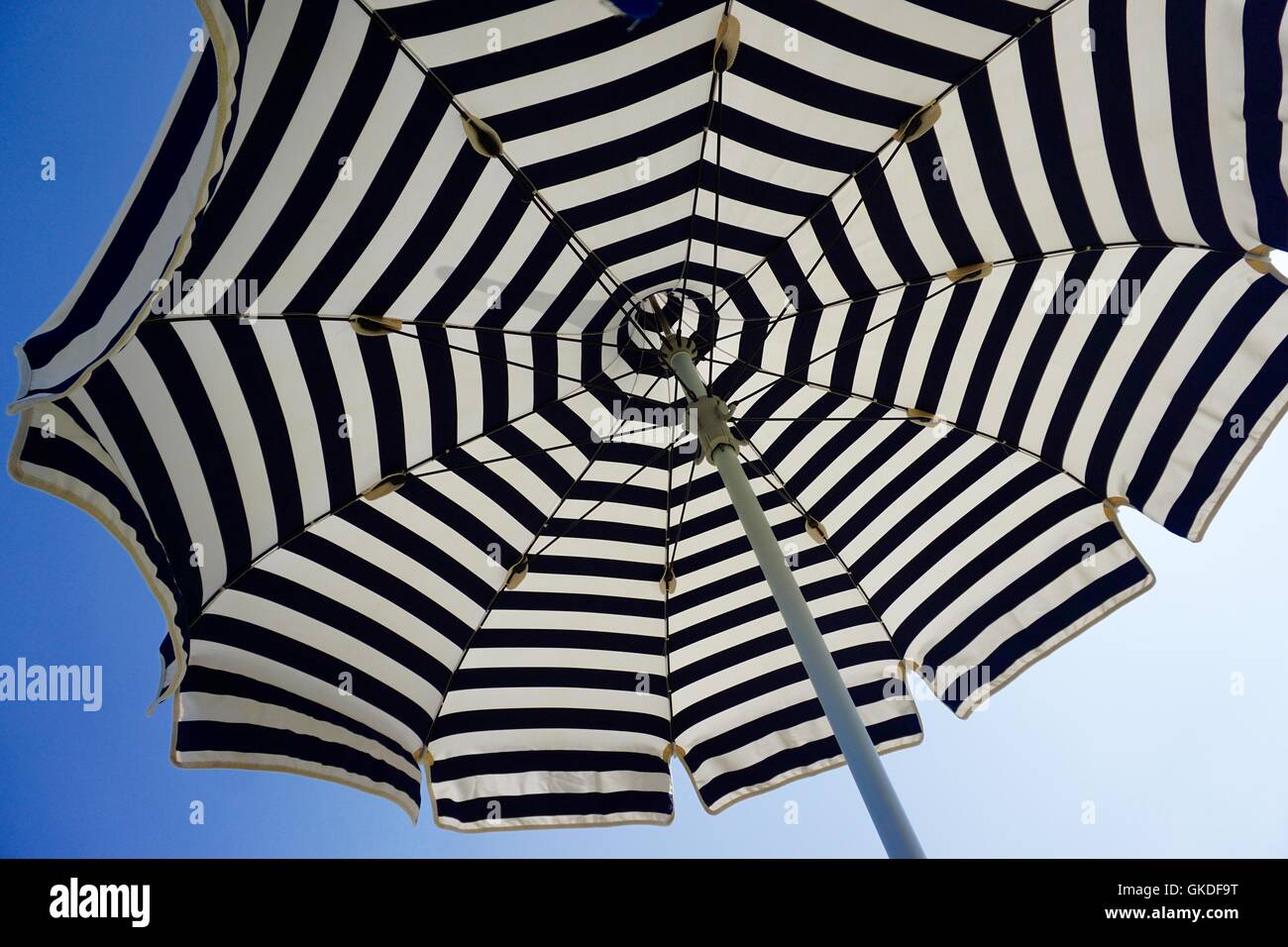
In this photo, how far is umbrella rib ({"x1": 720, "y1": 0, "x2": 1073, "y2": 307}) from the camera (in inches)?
139

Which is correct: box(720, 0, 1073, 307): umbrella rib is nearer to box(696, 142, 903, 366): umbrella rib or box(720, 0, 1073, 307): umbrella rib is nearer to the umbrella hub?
box(696, 142, 903, 366): umbrella rib

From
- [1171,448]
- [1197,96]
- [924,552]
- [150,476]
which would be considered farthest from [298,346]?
[1171,448]

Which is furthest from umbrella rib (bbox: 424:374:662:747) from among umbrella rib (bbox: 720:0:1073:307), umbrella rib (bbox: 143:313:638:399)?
umbrella rib (bbox: 720:0:1073:307)

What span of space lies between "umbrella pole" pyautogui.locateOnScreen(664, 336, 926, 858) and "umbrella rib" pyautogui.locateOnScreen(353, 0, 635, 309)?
0.57 m

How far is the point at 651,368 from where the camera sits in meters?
4.64

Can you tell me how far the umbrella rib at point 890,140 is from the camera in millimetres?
3539

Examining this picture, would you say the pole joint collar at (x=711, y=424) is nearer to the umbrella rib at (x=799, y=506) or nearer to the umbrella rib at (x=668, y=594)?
the umbrella rib at (x=668, y=594)

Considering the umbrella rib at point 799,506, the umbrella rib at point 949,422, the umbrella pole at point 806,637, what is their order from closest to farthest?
the umbrella pole at point 806,637 → the umbrella rib at point 949,422 → the umbrella rib at point 799,506

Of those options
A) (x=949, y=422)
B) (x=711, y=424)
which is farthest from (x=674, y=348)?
(x=949, y=422)

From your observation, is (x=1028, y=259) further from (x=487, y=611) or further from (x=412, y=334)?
(x=487, y=611)

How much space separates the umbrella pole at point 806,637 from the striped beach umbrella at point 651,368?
17 millimetres

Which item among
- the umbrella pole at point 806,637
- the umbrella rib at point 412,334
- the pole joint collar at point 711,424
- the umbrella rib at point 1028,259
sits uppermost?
the umbrella rib at point 1028,259

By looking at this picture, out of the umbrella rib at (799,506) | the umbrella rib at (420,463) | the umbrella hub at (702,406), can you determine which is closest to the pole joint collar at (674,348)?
the umbrella hub at (702,406)

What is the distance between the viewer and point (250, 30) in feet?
9.37
